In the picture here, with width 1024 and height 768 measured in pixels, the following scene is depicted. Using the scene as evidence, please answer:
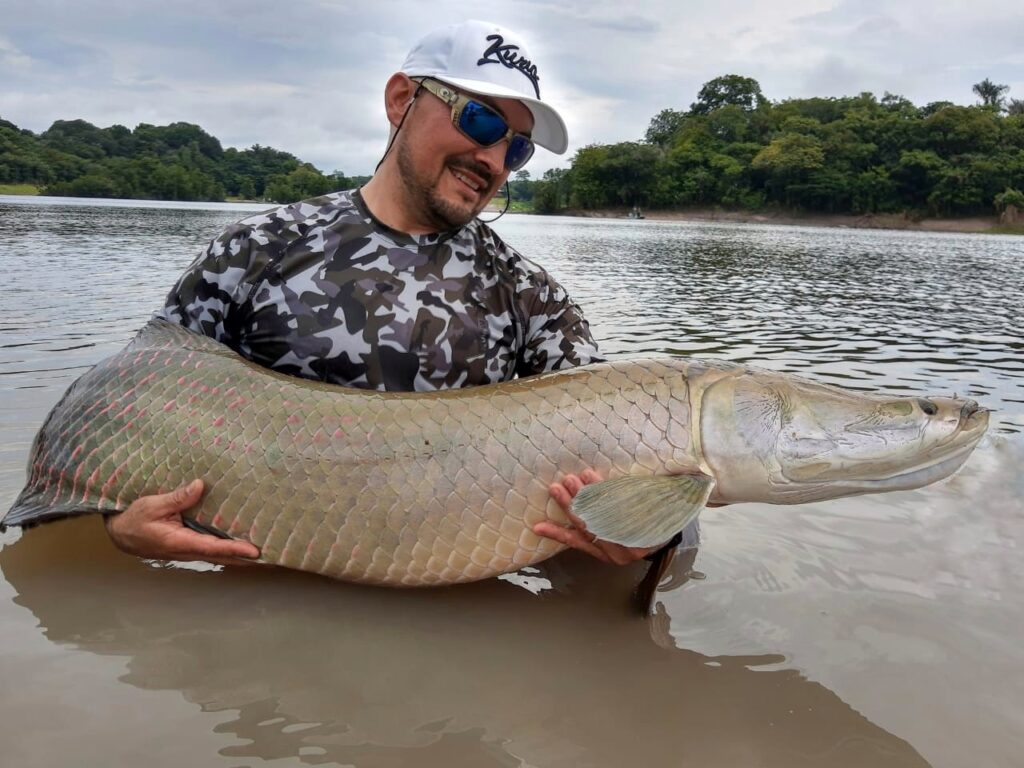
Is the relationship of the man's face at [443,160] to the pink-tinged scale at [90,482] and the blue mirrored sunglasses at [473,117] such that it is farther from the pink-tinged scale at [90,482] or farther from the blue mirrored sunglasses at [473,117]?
the pink-tinged scale at [90,482]

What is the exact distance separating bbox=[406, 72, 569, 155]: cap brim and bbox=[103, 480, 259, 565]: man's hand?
5.82 ft

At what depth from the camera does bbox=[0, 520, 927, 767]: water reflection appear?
208 centimetres

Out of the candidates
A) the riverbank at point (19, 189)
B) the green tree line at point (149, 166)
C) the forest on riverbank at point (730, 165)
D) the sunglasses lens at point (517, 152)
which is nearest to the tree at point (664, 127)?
the forest on riverbank at point (730, 165)

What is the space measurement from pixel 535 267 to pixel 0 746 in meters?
2.54

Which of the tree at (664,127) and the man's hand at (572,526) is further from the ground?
the tree at (664,127)

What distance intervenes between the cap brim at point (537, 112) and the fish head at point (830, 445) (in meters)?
1.42

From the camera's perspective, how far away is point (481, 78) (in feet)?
9.90

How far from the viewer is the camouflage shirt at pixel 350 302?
3.02 m

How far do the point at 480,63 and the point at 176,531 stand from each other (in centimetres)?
208

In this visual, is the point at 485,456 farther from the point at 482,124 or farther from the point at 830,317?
the point at 830,317

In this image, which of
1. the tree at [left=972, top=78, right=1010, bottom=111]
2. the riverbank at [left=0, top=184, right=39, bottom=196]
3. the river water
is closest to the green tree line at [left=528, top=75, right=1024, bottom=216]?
the tree at [left=972, top=78, right=1010, bottom=111]

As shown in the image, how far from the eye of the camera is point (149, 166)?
88188mm

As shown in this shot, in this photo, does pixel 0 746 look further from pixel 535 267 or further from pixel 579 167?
pixel 579 167

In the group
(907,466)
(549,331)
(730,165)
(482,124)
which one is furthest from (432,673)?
(730,165)
